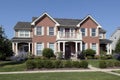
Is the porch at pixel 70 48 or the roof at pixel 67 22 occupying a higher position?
the roof at pixel 67 22

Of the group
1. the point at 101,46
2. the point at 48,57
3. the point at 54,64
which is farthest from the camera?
the point at 101,46

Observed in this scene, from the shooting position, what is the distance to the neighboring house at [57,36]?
144 feet

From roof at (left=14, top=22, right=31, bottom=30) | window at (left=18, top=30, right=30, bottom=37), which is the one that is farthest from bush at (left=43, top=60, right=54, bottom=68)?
window at (left=18, top=30, right=30, bottom=37)

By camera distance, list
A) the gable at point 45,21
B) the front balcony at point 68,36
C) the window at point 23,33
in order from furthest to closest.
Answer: the window at point 23,33, the gable at point 45,21, the front balcony at point 68,36

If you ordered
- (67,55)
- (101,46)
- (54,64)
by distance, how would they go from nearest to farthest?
(54,64)
(67,55)
(101,46)

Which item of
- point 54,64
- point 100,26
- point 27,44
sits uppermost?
point 100,26

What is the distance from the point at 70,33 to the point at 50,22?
4.00 meters

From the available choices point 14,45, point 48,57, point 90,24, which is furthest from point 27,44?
point 90,24

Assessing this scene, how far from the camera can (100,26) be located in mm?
46281

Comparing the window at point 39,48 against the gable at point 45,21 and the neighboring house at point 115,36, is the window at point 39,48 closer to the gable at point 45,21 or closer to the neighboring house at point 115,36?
the gable at point 45,21

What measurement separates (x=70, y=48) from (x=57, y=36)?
150 inches

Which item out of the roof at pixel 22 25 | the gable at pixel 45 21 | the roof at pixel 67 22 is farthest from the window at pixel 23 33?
the roof at pixel 67 22

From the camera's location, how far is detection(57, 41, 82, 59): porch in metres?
43.4

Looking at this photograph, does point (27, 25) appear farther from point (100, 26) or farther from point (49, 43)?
point (100, 26)
